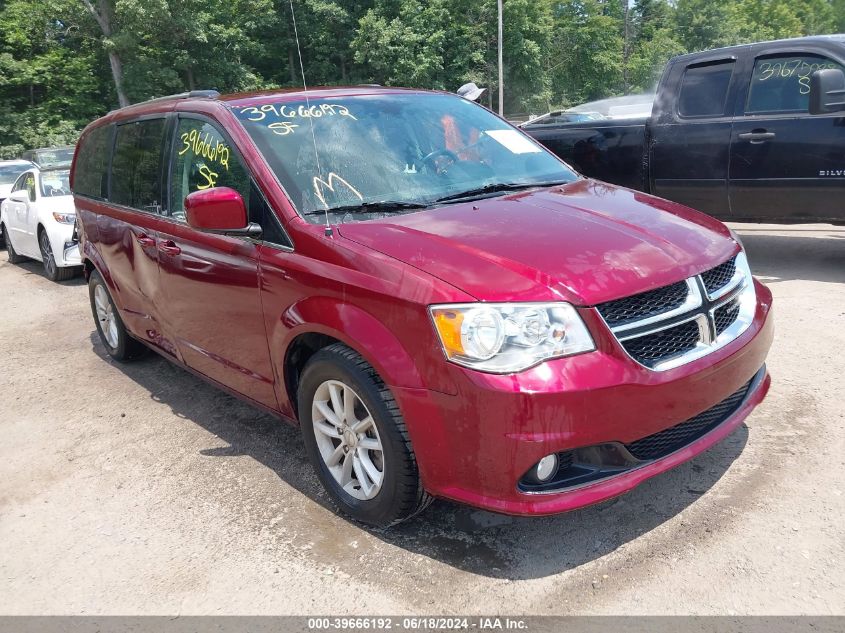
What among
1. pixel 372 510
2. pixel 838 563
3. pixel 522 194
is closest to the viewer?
pixel 838 563

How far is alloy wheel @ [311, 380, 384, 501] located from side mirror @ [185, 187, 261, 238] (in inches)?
32.9

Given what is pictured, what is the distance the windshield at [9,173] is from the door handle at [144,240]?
12.2 m

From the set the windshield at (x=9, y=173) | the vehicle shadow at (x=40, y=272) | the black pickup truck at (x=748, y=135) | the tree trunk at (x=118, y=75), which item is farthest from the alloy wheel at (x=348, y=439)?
the tree trunk at (x=118, y=75)

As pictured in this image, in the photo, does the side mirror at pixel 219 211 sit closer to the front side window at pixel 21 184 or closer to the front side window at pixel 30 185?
the front side window at pixel 30 185

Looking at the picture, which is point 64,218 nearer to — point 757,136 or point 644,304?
point 757,136

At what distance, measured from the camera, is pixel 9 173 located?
590 inches

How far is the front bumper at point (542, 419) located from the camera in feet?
7.97

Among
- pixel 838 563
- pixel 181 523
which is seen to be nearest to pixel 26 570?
pixel 181 523

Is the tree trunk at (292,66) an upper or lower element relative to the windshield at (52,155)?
upper

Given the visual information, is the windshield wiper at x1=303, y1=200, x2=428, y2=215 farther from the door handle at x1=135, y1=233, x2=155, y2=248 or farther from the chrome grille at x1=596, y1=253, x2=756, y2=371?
the door handle at x1=135, y1=233, x2=155, y2=248

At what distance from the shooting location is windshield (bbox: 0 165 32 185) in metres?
14.7

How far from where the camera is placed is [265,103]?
12.3 feet

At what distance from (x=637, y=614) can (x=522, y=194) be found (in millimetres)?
1935

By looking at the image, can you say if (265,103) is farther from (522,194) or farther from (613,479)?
(613,479)
